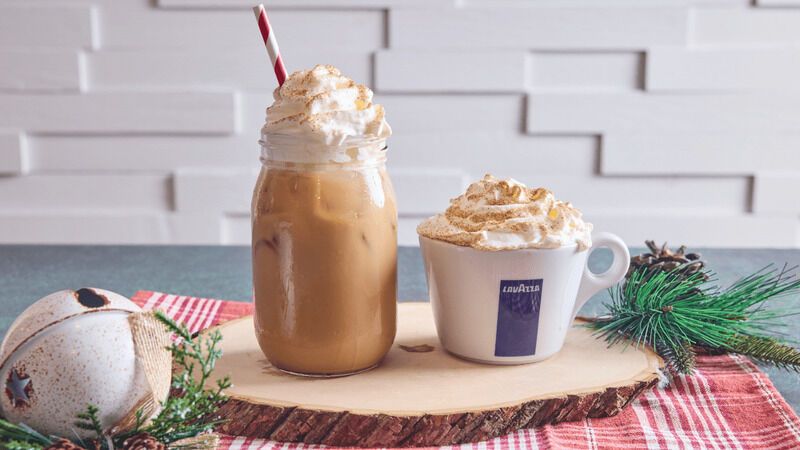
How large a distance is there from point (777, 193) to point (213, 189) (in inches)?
50.1

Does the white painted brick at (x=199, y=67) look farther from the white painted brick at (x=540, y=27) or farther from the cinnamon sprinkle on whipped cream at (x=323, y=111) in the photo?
the cinnamon sprinkle on whipped cream at (x=323, y=111)

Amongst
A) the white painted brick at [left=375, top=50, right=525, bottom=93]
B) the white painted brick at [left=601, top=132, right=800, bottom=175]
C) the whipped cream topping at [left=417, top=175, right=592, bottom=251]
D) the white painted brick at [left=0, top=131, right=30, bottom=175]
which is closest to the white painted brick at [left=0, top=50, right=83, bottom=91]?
the white painted brick at [left=0, top=131, right=30, bottom=175]

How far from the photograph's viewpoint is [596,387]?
772mm

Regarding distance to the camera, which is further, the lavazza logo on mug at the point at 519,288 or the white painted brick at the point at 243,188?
the white painted brick at the point at 243,188

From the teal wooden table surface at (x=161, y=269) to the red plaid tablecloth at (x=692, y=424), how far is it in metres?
0.24

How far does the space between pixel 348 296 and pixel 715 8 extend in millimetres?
1433

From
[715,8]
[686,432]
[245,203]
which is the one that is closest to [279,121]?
[686,432]

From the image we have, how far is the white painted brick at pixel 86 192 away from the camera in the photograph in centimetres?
194

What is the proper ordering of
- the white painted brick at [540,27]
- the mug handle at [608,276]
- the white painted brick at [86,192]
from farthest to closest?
the white painted brick at [86,192], the white painted brick at [540,27], the mug handle at [608,276]

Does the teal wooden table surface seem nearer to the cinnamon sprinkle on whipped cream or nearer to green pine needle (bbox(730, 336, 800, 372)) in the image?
green pine needle (bbox(730, 336, 800, 372))

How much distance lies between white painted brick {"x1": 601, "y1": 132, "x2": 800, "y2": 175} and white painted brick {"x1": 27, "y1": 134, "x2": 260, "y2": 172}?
81 cm

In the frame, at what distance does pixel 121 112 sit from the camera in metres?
1.89

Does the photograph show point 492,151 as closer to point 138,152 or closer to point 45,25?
point 138,152

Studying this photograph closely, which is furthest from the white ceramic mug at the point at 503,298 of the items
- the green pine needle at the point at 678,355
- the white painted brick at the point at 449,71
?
the white painted brick at the point at 449,71
